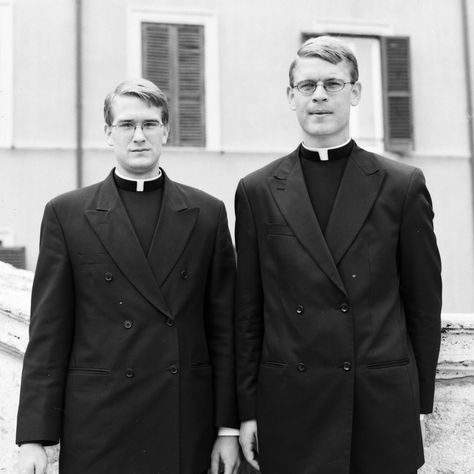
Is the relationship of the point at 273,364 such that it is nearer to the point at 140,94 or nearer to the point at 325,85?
the point at 325,85

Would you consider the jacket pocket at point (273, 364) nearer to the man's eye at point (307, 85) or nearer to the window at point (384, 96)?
the man's eye at point (307, 85)

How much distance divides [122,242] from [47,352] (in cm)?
42

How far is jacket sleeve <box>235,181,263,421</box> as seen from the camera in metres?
2.43

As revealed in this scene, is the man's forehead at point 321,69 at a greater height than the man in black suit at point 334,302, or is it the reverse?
the man's forehead at point 321,69

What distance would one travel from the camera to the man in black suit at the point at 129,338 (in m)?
2.43

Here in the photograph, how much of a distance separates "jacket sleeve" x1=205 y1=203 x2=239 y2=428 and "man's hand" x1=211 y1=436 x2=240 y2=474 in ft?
0.17

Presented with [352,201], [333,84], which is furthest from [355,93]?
[352,201]

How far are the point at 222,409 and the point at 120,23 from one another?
335 inches

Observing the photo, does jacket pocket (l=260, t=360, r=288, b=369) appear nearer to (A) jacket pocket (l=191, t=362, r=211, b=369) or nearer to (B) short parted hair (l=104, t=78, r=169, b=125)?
(A) jacket pocket (l=191, t=362, r=211, b=369)

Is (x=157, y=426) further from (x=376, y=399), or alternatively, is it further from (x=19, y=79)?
(x=19, y=79)

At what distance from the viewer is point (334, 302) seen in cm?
233

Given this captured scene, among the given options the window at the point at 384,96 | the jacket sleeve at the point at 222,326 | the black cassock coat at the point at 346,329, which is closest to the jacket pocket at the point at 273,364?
the black cassock coat at the point at 346,329

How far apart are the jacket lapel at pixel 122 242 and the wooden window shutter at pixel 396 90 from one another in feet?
28.4

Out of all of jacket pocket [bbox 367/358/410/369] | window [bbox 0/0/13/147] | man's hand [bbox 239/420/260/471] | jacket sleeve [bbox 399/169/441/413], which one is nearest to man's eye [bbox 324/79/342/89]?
jacket sleeve [bbox 399/169/441/413]
